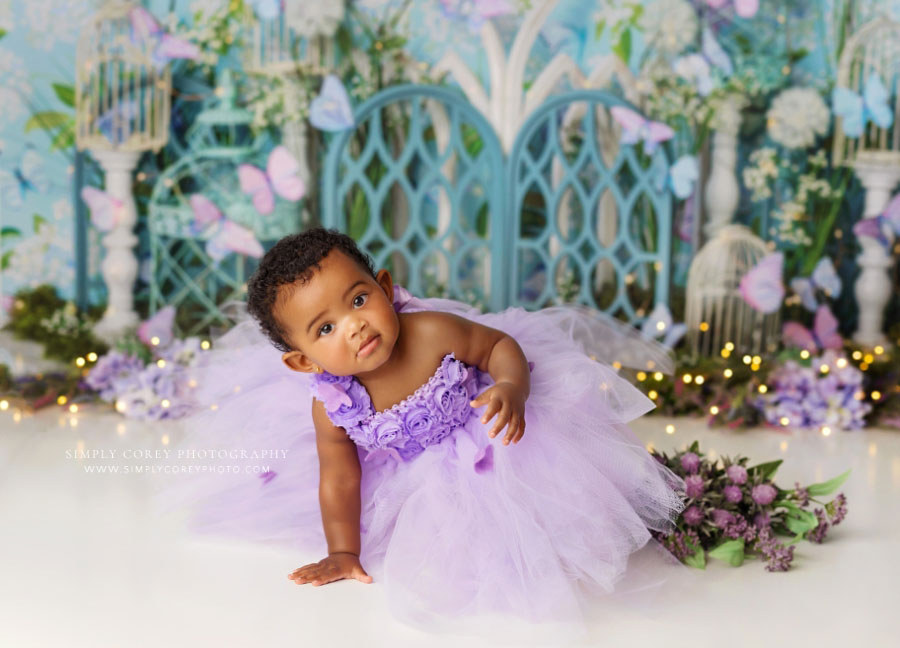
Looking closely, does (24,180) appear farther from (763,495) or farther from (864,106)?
(864,106)

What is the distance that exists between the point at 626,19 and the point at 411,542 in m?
2.45

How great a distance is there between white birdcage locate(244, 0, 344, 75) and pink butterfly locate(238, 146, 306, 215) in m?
0.30

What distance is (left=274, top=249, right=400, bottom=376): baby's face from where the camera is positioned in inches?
68.3

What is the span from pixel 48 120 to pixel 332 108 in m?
1.12

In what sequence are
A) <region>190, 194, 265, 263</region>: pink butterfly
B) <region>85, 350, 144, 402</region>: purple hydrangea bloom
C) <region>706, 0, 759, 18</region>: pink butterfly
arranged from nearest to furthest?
1. <region>85, 350, 144, 402</region>: purple hydrangea bloom
2. <region>190, 194, 265, 263</region>: pink butterfly
3. <region>706, 0, 759, 18</region>: pink butterfly

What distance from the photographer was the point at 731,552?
6.40 ft

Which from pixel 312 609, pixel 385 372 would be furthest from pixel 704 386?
pixel 312 609

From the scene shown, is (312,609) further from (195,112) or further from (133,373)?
(195,112)

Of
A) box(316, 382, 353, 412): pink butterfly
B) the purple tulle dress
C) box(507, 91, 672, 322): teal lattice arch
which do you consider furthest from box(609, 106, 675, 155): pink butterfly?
box(316, 382, 353, 412): pink butterfly

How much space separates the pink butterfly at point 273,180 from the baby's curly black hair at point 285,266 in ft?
5.13

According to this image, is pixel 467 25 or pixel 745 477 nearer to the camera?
pixel 745 477

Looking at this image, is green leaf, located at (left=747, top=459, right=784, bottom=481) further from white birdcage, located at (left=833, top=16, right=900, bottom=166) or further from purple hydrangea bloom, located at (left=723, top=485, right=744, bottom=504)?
white birdcage, located at (left=833, top=16, right=900, bottom=166)

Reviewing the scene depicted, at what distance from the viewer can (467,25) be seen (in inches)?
139

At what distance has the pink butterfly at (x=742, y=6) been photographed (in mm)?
3500
